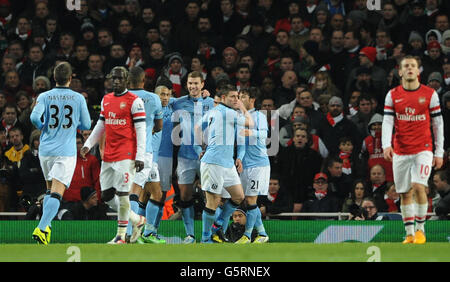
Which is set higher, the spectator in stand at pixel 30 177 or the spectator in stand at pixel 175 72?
the spectator in stand at pixel 175 72

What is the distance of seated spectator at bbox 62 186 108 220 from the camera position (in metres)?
14.9

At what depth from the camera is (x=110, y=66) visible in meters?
18.1

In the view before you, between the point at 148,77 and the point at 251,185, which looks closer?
the point at 251,185

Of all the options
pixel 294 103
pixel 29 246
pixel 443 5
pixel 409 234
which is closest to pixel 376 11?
pixel 443 5

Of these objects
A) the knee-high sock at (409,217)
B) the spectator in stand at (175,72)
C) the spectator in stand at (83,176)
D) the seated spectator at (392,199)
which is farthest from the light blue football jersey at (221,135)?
the spectator in stand at (175,72)

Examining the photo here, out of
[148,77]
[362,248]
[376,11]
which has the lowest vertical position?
[362,248]

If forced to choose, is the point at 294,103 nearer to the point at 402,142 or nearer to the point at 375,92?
the point at 375,92

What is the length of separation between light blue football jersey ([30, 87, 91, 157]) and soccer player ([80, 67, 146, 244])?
1.27 feet

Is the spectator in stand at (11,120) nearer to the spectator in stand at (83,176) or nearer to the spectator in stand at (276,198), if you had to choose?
the spectator in stand at (83,176)

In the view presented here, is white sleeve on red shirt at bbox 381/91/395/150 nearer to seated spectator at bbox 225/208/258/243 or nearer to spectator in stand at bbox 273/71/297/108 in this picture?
seated spectator at bbox 225/208/258/243

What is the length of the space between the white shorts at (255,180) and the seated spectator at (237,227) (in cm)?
60

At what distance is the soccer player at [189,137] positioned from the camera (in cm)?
1310

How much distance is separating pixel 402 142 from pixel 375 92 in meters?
5.88

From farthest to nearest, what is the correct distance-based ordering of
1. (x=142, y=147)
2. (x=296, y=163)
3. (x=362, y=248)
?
(x=296, y=163) → (x=142, y=147) → (x=362, y=248)
